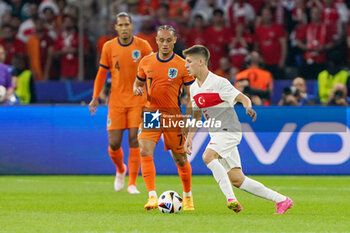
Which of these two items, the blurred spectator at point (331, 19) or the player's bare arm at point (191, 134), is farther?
the blurred spectator at point (331, 19)

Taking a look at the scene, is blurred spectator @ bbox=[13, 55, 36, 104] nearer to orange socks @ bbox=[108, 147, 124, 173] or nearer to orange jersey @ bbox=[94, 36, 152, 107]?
orange socks @ bbox=[108, 147, 124, 173]

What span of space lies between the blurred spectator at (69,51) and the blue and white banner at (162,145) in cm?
352

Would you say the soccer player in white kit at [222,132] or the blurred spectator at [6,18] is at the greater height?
the blurred spectator at [6,18]

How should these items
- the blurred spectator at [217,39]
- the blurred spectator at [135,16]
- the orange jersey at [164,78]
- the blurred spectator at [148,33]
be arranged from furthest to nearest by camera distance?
the blurred spectator at [135,16]
the blurred spectator at [217,39]
the blurred spectator at [148,33]
the orange jersey at [164,78]

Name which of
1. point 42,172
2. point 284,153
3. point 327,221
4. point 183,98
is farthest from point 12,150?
point 327,221

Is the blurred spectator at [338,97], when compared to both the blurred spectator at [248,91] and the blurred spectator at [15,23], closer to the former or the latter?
the blurred spectator at [248,91]

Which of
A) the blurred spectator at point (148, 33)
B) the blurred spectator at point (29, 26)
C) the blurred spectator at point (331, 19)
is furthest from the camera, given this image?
the blurred spectator at point (29, 26)

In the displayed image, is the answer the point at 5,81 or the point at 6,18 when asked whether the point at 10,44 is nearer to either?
the point at 6,18

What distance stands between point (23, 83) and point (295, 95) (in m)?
5.30

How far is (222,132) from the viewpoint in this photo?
839 centimetres

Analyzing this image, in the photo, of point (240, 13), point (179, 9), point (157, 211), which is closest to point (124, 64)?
point (157, 211)

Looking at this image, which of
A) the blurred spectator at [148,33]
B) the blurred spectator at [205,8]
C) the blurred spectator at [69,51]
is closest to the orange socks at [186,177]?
the blurred spectator at [148,33]

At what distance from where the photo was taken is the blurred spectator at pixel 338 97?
15.0 m

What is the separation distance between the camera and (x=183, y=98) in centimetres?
1556
